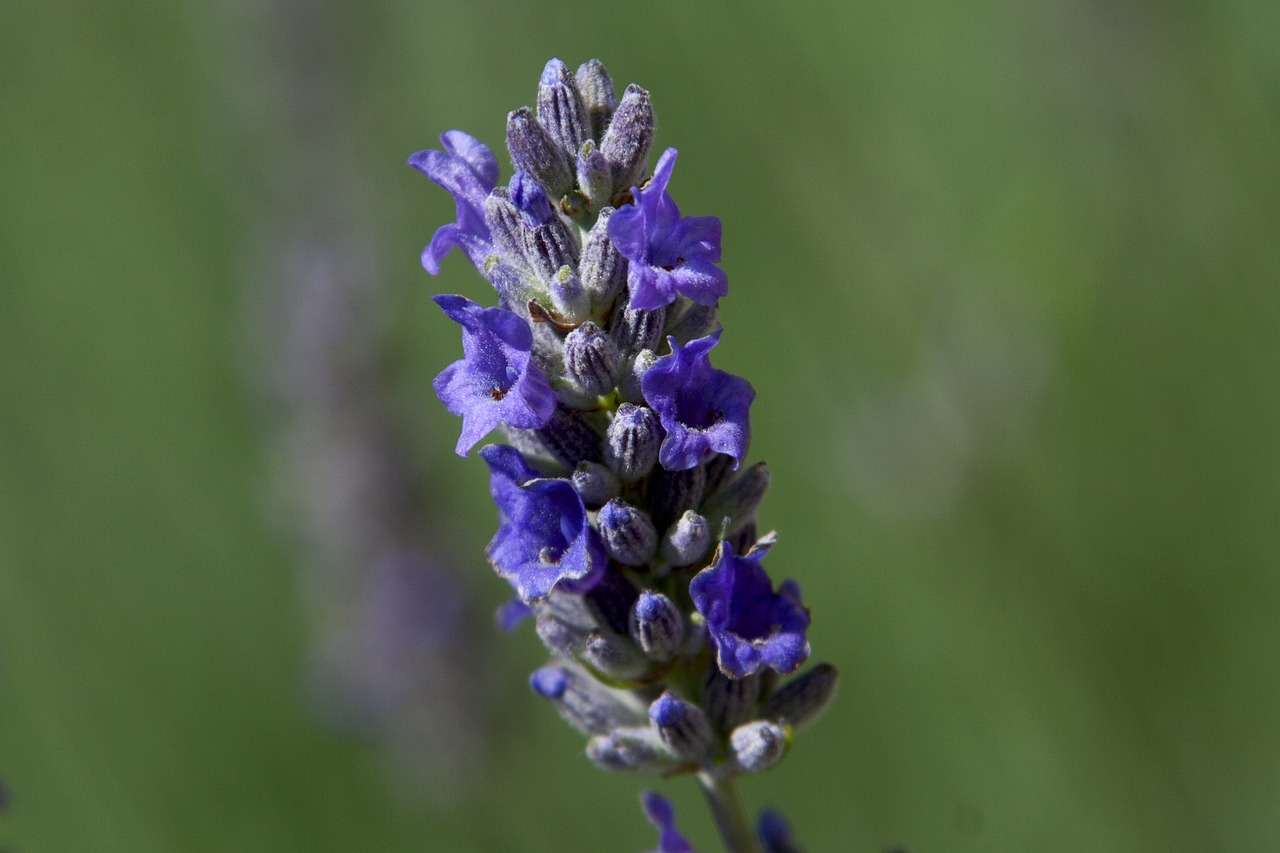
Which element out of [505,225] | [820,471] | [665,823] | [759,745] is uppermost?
[505,225]

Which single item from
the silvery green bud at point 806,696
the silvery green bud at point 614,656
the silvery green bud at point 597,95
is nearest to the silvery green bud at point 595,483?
the silvery green bud at point 614,656

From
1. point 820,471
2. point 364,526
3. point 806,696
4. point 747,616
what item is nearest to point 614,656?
point 747,616

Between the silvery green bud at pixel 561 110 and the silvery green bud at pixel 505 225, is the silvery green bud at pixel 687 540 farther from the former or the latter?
the silvery green bud at pixel 561 110

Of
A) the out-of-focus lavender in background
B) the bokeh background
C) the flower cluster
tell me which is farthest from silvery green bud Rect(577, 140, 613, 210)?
the out-of-focus lavender in background

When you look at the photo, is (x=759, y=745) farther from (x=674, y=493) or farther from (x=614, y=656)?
(x=674, y=493)

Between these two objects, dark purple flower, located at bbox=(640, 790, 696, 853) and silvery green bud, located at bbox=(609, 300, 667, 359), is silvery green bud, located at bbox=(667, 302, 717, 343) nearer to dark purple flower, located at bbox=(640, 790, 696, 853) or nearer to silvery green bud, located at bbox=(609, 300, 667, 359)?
silvery green bud, located at bbox=(609, 300, 667, 359)

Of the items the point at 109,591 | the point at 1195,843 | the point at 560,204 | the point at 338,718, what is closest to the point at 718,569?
the point at 560,204
